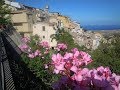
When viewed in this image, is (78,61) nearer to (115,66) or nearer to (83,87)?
(83,87)

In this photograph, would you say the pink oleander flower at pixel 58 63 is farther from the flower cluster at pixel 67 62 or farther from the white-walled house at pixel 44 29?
the white-walled house at pixel 44 29

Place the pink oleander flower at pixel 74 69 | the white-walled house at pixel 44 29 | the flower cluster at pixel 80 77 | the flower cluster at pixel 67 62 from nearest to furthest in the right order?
the flower cluster at pixel 80 77
the pink oleander flower at pixel 74 69
the flower cluster at pixel 67 62
the white-walled house at pixel 44 29

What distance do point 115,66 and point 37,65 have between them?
20.4 metres

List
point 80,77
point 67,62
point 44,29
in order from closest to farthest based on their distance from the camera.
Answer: point 80,77
point 67,62
point 44,29

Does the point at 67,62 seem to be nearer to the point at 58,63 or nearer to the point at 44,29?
the point at 58,63

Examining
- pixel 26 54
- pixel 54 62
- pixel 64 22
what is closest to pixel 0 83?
pixel 54 62

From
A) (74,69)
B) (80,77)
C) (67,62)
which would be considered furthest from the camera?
(67,62)

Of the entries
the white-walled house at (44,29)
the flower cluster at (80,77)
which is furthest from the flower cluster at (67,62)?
the white-walled house at (44,29)

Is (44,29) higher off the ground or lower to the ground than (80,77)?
lower

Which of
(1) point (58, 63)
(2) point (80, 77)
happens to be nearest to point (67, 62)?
(1) point (58, 63)

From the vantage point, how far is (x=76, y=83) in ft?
10.7

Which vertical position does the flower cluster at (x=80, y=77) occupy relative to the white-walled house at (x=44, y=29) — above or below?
above

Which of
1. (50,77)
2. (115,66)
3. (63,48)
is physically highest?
(63,48)

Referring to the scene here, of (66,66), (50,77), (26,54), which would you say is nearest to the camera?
(66,66)
